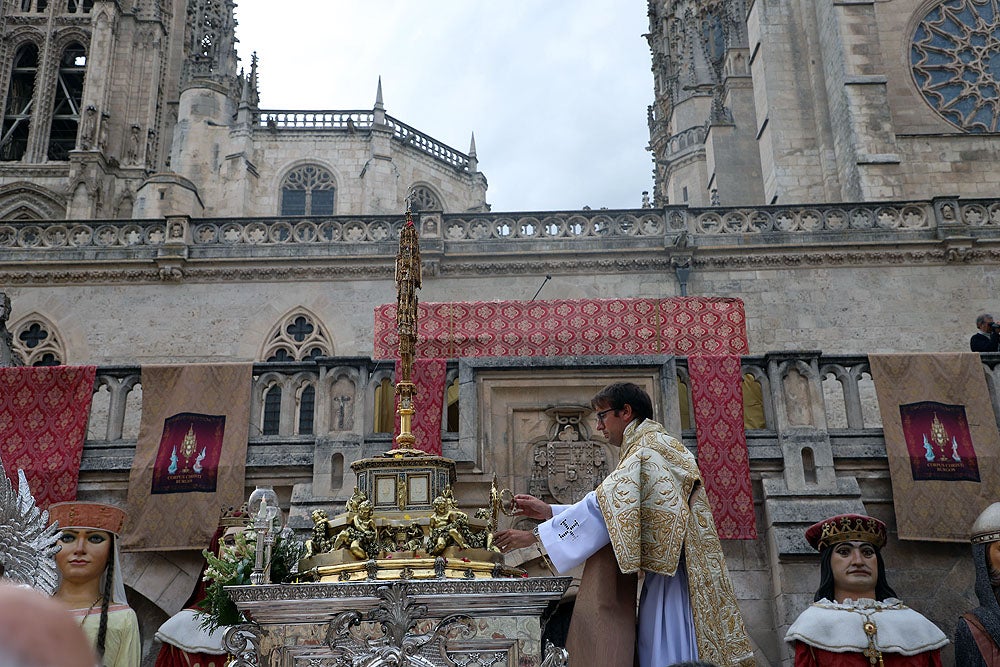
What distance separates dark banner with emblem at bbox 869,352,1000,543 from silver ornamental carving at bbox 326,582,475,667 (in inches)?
207

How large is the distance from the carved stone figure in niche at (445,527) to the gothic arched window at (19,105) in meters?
43.0

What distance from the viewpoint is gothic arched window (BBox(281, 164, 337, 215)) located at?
39.1 meters

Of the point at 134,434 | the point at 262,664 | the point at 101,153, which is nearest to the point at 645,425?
the point at 262,664

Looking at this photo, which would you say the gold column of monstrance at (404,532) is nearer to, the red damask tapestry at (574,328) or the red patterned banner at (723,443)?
the red patterned banner at (723,443)

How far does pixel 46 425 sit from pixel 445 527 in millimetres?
5643

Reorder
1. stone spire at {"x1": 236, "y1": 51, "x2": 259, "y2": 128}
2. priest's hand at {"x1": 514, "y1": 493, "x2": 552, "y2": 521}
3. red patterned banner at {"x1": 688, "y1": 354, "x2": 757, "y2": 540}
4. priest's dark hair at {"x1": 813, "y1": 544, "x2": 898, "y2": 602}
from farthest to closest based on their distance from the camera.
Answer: stone spire at {"x1": 236, "y1": 51, "x2": 259, "y2": 128} → red patterned banner at {"x1": 688, "y1": 354, "x2": 757, "y2": 540} → priest's dark hair at {"x1": 813, "y1": 544, "x2": 898, "y2": 602} → priest's hand at {"x1": 514, "y1": 493, "x2": 552, "y2": 521}

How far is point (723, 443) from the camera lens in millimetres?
8648

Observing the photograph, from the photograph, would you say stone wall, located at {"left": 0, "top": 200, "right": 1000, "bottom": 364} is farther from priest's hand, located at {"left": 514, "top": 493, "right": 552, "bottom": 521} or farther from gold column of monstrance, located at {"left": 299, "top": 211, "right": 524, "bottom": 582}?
priest's hand, located at {"left": 514, "top": 493, "right": 552, "bottom": 521}

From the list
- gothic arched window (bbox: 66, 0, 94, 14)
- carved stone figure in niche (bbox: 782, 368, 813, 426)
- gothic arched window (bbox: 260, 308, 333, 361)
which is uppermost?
gothic arched window (bbox: 66, 0, 94, 14)

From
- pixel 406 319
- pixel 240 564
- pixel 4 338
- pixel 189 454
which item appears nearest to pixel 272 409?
pixel 4 338

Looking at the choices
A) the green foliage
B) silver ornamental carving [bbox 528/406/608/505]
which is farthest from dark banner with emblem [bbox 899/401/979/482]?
the green foliage

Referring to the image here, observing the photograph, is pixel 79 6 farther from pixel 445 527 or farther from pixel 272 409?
pixel 445 527

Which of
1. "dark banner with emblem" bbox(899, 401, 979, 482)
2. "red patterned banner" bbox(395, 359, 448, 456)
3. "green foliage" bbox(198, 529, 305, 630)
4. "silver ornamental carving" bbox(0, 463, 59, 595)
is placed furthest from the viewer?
"red patterned banner" bbox(395, 359, 448, 456)

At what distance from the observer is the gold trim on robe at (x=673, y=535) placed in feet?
16.0
